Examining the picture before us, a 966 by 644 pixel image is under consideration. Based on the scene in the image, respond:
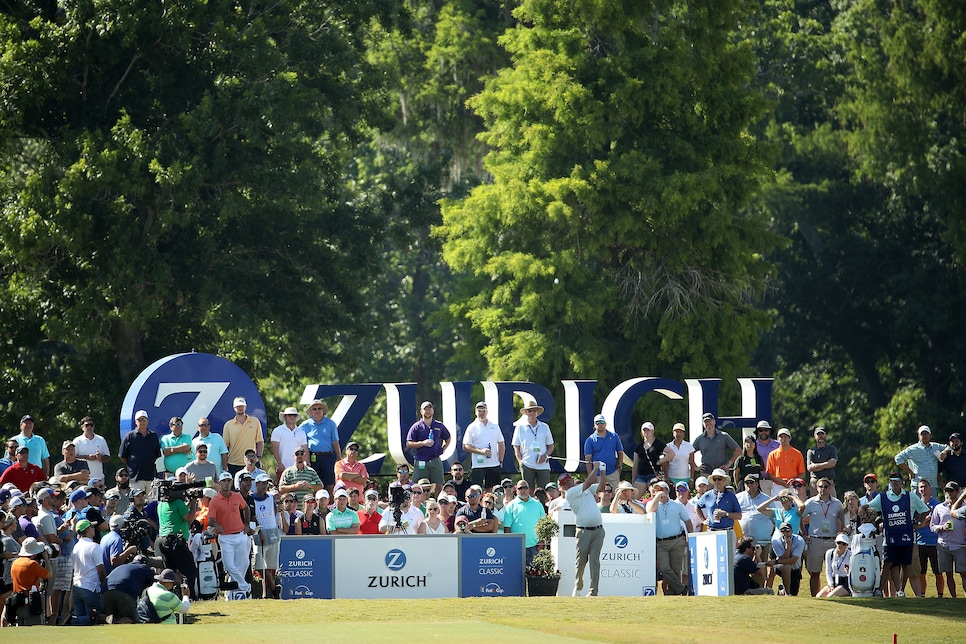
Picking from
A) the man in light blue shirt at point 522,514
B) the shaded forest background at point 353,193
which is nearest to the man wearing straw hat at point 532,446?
the man in light blue shirt at point 522,514

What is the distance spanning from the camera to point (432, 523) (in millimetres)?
22938

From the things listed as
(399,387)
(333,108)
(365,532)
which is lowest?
(365,532)

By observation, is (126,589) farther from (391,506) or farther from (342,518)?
(391,506)

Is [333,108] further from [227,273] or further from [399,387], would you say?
[399,387]

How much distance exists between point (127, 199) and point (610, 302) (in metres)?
10.5

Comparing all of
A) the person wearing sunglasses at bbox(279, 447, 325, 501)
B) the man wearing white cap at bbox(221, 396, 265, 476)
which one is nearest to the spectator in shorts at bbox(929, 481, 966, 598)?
the person wearing sunglasses at bbox(279, 447, 325, 501)

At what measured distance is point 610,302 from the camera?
118 feet

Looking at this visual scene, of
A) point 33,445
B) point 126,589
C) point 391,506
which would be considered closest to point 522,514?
point 391,506

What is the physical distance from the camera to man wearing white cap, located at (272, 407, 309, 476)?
81.9ft

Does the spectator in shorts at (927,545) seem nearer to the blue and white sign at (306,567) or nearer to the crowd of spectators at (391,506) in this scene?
the crowd of spectators at (391,506)

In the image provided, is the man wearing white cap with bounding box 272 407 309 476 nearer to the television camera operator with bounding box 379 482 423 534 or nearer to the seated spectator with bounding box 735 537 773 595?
the television camera operator with bounding box 379 482 423 534

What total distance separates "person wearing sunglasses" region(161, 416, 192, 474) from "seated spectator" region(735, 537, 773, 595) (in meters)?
7.95

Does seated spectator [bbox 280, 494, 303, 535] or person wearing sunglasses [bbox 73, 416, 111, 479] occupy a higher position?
person wearing sunglasses [bbox 73, 416, 111, 479]

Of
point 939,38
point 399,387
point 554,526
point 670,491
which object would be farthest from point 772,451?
point 939,38
